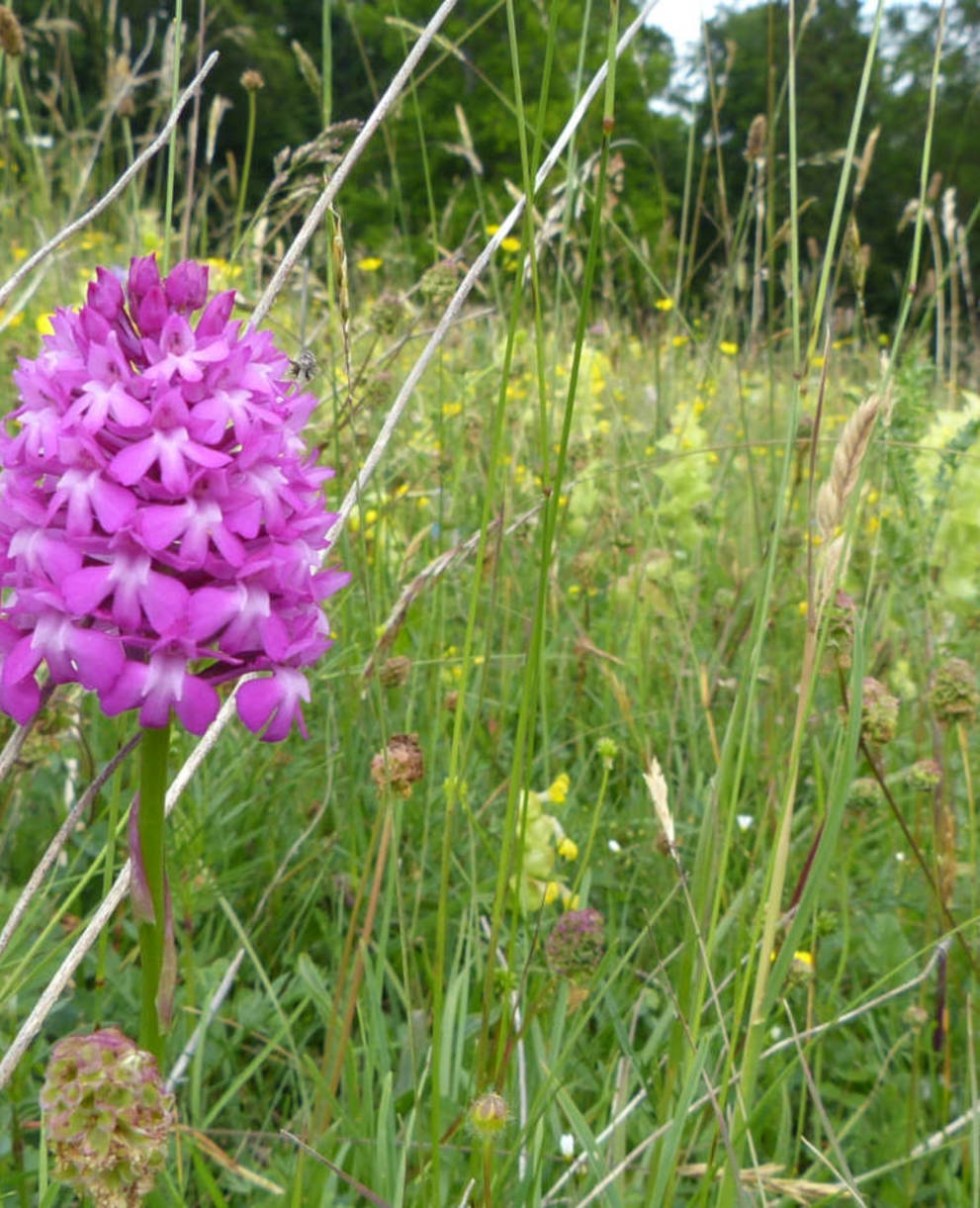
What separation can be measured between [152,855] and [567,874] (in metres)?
1.01

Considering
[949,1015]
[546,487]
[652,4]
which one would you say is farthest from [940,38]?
[949,1015]

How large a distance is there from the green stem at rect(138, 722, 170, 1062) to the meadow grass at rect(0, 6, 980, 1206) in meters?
0.11

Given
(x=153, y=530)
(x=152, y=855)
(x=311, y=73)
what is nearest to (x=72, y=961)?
(x=152, y=855)

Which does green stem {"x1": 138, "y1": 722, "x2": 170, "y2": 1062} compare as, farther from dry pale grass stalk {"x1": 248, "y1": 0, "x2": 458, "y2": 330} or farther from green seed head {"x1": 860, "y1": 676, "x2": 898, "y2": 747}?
green seed head {"x1": 860, "y1": 676, "x2": 898, "y2": 747}

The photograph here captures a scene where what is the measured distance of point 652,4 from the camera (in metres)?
0.87

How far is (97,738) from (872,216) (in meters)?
21.3

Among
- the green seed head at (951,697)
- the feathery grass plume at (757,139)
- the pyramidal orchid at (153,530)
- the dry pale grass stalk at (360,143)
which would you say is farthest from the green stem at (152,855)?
the feathery grass plume at (757,139)

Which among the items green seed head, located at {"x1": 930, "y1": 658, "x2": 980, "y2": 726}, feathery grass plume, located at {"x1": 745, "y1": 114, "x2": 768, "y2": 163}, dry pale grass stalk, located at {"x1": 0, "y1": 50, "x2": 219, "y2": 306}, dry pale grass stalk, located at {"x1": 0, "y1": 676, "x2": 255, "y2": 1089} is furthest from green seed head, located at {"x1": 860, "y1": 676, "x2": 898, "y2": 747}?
feathery grass plume, located at {"x1": 745, "y1": 114, "x2": 768, "y2": 163}

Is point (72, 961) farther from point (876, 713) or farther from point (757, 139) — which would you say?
point (757, 139)

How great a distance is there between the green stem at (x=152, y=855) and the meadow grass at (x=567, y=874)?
0.11m

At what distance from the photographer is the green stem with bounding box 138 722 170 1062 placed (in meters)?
0.67

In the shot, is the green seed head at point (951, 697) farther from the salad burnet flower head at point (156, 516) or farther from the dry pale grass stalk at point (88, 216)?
the dry pale grass stalk at point (88, 216)

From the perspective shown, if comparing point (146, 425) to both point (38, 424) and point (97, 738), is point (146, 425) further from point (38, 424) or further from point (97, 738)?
point (97, 738)

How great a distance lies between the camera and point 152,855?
675mm
